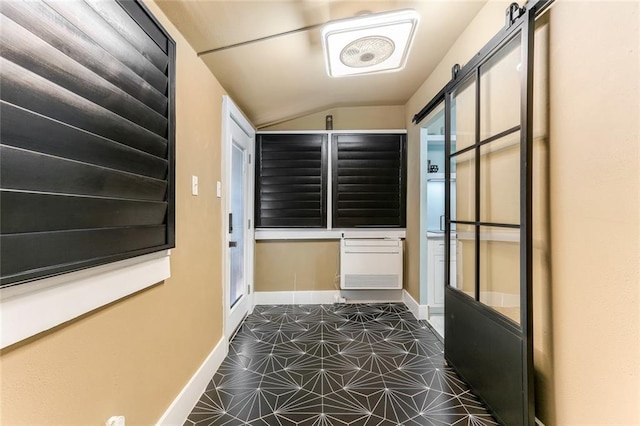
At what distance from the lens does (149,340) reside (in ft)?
4.12

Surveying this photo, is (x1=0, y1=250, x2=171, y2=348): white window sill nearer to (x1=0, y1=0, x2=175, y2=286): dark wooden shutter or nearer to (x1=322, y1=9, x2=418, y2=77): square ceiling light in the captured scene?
(x1=0, y1=0, x2=175, y2=286): dark wooden shutter

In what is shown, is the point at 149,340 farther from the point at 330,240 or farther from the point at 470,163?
the point at 330,240

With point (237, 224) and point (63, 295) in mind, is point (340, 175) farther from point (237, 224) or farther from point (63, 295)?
point (63, 295)

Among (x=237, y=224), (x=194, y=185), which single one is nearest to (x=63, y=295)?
(x=194, y=185)

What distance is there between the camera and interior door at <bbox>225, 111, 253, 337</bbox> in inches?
101

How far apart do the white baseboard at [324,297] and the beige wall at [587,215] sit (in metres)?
2.05

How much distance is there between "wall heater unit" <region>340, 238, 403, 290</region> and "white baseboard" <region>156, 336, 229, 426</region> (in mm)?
1573

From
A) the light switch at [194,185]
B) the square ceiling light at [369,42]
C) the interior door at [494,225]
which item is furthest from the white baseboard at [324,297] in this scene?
the square ceiling light at [369,42]

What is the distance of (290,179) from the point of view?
330cm

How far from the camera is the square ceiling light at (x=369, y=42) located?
141cm

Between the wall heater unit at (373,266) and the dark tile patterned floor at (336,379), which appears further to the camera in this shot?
the wall heater unit at (373,266)

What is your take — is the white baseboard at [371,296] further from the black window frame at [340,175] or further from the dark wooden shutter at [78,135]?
the dark wooden shutter at [78,135]

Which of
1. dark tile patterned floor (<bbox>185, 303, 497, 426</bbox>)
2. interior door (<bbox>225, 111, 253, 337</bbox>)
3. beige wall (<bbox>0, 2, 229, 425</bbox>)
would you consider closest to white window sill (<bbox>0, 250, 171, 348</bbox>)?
beige wall (<bbox>0, 2, 229, 425</bbox>)

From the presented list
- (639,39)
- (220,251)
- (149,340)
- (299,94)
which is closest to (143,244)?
(149,340)
